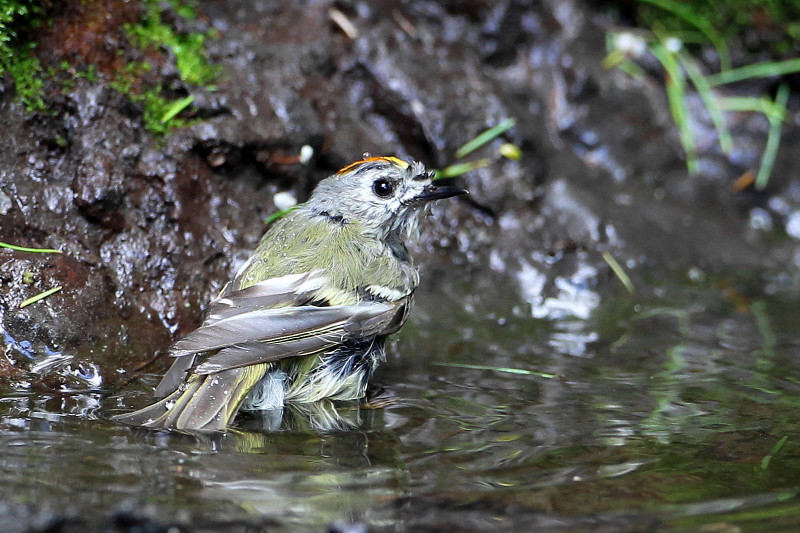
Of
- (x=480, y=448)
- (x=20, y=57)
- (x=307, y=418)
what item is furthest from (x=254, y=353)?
(x=20, y=57)

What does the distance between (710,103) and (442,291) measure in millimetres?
3054

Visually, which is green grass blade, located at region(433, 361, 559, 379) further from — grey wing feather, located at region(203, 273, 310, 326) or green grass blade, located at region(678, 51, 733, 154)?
green grass blade, located at region(678, 51, 733, 154)

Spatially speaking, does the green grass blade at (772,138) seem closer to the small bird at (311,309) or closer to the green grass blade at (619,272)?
the green grass blade at (619,272)

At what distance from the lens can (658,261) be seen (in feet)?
19.3

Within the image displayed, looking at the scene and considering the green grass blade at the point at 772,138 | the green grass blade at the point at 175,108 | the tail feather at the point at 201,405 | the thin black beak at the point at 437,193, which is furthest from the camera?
the green grass blade at the point at 772,138

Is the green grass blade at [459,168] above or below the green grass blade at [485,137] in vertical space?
below

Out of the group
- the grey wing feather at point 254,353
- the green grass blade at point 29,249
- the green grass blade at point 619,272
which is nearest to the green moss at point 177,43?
the green grass blade at point 29,249

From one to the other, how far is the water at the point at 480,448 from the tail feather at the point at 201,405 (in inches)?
2.9

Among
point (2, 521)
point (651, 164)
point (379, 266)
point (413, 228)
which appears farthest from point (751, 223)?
point (2, 521)

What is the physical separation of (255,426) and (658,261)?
11.4 feet

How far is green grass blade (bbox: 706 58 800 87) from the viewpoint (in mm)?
6777

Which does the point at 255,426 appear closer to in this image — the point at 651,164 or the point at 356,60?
the point at 356,60

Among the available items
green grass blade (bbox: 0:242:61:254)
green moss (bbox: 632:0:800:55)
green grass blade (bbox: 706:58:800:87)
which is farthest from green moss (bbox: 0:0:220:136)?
green grass blade (bbox: 706:58:800:87)

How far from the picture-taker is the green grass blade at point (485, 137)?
19.0 feet
